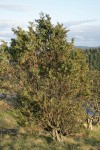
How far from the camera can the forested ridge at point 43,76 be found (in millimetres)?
24672

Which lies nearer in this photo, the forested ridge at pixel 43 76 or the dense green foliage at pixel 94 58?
the forested ridge at pixel 43 76

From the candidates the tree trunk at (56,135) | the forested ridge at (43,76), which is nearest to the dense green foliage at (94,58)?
the tree trunk at (56,135)

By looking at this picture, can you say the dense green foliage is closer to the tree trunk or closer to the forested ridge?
the tree trunk

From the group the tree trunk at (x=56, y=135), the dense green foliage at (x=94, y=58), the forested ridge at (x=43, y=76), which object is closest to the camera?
the forested ridge at (x=43, y=76)

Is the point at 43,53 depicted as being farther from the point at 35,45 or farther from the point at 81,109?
the point at 81,109

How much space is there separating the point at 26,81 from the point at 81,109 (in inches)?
190

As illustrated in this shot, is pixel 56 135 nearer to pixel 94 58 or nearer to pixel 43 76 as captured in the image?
pixel 43 76

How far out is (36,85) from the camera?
2508 centimetres

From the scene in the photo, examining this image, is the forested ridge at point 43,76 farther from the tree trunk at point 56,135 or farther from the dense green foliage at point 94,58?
the dense green foliage at point 94,58

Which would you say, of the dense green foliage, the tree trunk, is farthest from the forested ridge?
the dense green foliage

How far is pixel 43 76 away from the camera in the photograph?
25.3m

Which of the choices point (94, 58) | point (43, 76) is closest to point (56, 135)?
point (43, 76)

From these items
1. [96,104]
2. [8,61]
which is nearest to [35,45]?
[8,61]

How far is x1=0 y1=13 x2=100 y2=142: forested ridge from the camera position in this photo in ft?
80.9
